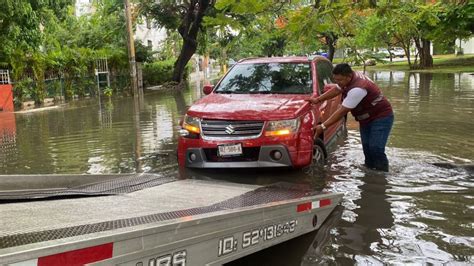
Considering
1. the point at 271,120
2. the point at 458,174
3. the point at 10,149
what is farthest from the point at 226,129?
the point at 10,149

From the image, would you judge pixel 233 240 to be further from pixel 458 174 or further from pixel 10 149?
pixel 10 149

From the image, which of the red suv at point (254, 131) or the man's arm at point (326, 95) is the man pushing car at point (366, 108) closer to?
the man's arm at point (326, 95)

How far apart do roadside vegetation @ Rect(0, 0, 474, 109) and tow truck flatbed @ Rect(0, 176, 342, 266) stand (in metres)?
3.32

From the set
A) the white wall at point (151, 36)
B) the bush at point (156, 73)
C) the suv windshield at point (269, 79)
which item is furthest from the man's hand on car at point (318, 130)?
the white wall at point (151, 36)

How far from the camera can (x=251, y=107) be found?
6238 millimetres

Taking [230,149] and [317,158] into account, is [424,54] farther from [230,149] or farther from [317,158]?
[230,149]

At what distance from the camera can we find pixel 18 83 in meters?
18.7

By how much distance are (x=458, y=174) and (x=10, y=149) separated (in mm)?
8127

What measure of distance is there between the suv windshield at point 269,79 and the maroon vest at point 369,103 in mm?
924

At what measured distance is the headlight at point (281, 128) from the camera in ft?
19.4

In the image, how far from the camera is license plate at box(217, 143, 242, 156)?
593 centimetres

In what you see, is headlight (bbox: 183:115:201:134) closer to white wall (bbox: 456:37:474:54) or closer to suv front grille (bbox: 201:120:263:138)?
suv front grille (bbox: 201:120:263:138)

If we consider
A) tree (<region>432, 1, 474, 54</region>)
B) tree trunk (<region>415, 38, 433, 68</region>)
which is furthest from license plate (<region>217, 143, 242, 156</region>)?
tree trunk (<region>415, 38, 433, 68</region>)

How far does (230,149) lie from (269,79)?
6.13 ft
